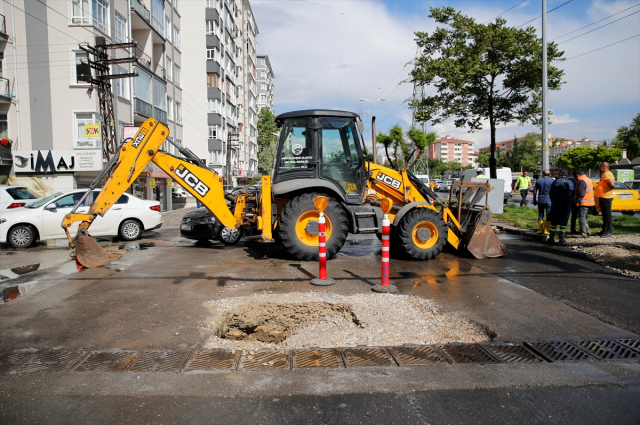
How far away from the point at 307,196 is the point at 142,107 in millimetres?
22306

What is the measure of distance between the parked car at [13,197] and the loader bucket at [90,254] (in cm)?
843

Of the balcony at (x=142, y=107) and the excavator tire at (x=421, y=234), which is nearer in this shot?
the excavator tire at (x=421, y=234)

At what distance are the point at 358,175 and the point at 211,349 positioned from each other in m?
5.65

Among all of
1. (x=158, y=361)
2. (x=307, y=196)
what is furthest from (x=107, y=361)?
(x=307, y=196)

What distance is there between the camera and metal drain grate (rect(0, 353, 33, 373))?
3.90 m

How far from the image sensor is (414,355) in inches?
163

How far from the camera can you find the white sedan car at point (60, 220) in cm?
1184

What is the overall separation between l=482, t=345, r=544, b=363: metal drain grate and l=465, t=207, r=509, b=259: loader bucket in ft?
17.0

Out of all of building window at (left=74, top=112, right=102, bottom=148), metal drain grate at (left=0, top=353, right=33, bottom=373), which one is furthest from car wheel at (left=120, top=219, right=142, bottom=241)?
building window at (left=74, top=112, right=102, bottom=148)

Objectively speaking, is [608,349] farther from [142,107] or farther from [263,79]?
[263,79]

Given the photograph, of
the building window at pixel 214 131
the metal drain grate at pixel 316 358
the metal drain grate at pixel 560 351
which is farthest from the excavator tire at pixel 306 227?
the building window at pixel 214 131

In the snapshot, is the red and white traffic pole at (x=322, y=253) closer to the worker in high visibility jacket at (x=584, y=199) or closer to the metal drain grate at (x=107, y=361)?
the metal drain grate at (x=107, y=361)

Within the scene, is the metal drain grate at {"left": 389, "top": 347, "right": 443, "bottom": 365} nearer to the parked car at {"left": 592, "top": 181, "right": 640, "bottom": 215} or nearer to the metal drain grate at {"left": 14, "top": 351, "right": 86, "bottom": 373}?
the metal drain grate at {"left": 14, "top": 351, "right": 86, "bottom": 373}

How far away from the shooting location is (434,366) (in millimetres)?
3883
